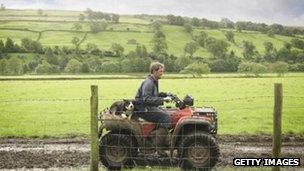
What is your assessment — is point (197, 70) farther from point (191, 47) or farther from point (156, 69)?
point (156, 69)

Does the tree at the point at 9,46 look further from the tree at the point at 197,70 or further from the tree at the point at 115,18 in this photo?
the tree at the point at 115,18

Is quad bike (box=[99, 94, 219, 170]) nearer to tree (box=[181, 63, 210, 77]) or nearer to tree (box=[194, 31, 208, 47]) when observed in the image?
tree (box=[181, 63, 210, 77])

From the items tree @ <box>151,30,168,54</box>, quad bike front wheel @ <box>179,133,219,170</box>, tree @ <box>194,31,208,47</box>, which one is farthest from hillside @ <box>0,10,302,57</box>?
quad bike front wheel @ <box>179,133,219,170</box>

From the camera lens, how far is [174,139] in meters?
10.9

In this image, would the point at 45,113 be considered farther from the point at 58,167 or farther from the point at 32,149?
the point at 58,167

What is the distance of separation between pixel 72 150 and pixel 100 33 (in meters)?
134

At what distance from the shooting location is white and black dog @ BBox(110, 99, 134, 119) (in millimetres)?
11164

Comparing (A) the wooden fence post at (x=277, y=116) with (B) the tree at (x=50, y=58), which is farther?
(B) the tree at (x=50, y=58)

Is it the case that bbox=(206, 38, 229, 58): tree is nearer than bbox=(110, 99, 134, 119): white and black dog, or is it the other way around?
bbox=(110, 99, 134, 119): white and black dog

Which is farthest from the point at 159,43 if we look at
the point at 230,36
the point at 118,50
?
the point at 230,36

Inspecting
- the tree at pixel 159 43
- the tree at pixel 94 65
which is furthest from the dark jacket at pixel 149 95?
the tree at pixel 159 43

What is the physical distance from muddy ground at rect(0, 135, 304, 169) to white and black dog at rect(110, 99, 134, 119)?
1741mm

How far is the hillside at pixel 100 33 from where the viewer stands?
127 m
